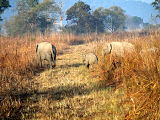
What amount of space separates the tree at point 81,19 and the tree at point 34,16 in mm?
3592

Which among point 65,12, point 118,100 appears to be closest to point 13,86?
point 118,100

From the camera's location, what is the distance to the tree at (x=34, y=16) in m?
35.3

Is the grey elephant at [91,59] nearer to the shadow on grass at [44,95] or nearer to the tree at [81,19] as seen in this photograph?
the shadow on grass at [44,95]

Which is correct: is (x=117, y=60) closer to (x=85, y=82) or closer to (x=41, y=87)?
(x=85, y=82)

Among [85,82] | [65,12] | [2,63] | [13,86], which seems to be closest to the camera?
[13,86]

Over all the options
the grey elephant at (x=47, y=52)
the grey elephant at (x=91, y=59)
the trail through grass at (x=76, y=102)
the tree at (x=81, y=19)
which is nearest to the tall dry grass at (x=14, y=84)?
the trail through grass at (x=76, y=102)

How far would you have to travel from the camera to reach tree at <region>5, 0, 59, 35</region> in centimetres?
3534

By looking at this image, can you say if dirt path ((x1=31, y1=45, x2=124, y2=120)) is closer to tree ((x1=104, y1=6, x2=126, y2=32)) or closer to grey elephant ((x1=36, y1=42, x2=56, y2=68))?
grey elephant ((x1=36, y1=42, x2=56, y2=68))

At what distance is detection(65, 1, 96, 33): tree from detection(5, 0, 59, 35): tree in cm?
359

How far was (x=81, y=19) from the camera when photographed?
3834cm

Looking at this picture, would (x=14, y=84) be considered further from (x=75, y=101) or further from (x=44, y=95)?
(x=75, y=101)

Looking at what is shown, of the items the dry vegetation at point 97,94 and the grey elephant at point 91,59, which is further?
the grey elephant at point 91,59

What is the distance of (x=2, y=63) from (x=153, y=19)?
190 inches

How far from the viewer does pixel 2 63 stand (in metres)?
6.61
